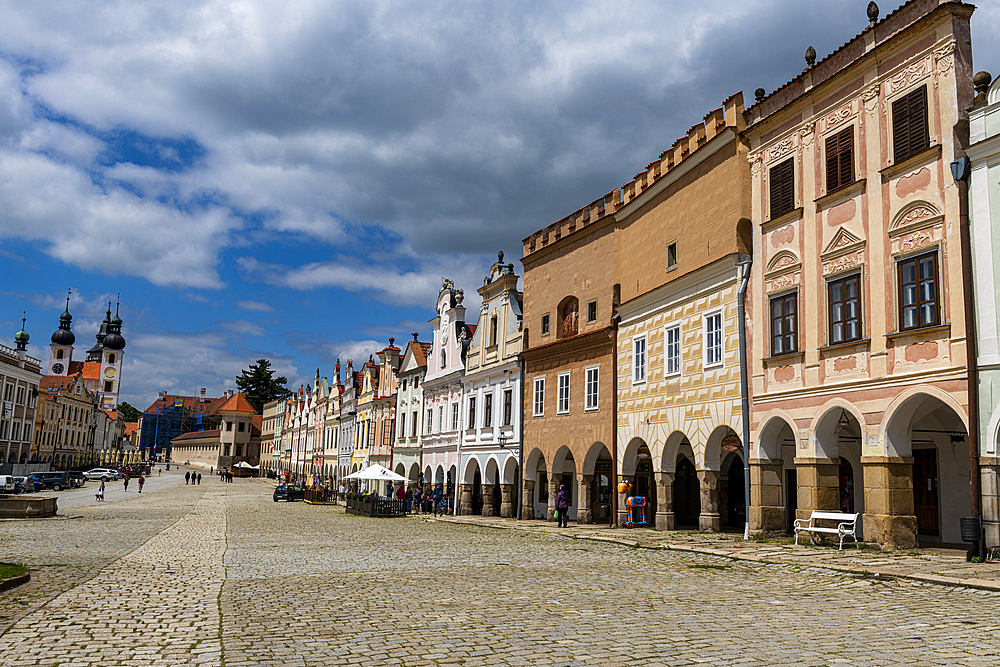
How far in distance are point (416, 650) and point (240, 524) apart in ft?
82.1

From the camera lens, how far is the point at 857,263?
19.0 m

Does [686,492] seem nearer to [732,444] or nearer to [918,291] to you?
[732,444]

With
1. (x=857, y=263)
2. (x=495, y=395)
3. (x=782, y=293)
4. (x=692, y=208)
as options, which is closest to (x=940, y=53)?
(x=857, y=263)

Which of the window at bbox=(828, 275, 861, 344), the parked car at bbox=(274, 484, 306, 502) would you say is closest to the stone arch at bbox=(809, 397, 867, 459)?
the window at bbox=(828, 275, 861, 344)

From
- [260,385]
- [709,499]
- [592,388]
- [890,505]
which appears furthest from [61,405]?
Answer: [890,505]

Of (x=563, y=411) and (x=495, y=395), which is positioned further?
(x=495, y=395)

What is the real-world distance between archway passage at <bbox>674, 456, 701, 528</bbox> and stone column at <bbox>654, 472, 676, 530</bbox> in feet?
A: 14.4

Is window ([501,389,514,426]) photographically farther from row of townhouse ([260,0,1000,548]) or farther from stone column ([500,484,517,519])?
stone column ([500,484,517,519])

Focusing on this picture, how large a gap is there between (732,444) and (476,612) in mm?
13851

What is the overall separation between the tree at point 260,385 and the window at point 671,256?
13560 cm

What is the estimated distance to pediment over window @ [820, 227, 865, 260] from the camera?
19109 mm

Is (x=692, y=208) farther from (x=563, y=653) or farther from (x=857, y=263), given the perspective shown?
(x=563, y=653)

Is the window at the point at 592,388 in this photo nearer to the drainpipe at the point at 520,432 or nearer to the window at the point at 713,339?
the drainpipe at the point at 520,432

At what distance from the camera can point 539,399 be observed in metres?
36.2
